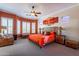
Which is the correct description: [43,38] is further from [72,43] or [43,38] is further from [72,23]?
[72,23]

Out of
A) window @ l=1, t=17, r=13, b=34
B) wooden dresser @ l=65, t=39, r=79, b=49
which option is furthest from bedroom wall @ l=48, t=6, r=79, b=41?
window @ l=1, t=17, r=13, b=34

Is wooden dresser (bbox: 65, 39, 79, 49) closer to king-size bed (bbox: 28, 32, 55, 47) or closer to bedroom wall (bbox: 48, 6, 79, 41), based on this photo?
bedroom wall (bbox: 48, 6, 79, 41)

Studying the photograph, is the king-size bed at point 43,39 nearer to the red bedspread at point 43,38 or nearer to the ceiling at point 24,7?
the red bedspread at point 43,38

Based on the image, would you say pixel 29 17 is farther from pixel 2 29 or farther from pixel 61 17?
pixel 61 17

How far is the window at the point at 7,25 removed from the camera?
2.88 m

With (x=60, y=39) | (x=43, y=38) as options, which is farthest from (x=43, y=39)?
(x=60, y=39)

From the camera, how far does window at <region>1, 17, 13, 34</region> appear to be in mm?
2877

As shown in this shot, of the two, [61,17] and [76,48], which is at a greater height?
[61,17]

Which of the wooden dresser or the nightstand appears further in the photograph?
the nightstand

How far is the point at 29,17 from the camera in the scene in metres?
3.22

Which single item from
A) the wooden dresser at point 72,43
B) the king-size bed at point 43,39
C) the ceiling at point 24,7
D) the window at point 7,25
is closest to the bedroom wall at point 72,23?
the wooden dresser at point 72,43

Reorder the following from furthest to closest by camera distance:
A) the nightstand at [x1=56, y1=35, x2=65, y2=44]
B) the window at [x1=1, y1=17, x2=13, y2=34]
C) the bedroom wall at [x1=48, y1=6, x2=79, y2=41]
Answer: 1. the nightstand at [x1=56, y1=35, x2=65, y2=44]
2. the bedroom wall at [x1=48, y1=6, x2=79, y2=41]
3. the window at [x1=1, y1=17, x2=13, y2=34]

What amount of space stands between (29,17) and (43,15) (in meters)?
0.57

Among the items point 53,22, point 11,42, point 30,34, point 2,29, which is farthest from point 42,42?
point 2,29
